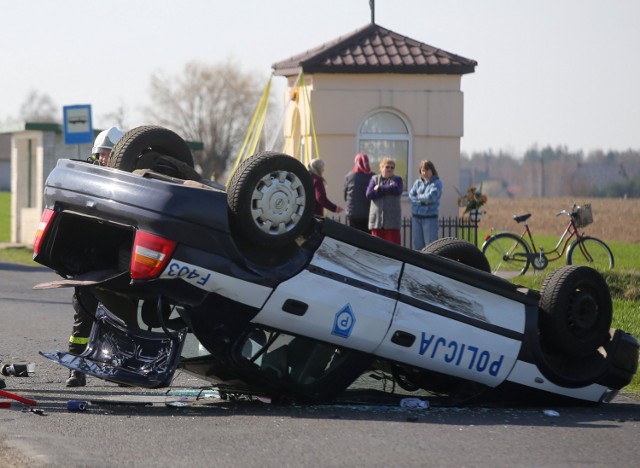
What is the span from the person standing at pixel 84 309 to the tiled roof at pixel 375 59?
14026 mm

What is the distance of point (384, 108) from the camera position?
2386 cm

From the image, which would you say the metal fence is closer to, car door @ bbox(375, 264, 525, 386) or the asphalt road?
the asphalt road

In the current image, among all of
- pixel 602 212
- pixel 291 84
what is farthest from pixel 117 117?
pixel 291 84

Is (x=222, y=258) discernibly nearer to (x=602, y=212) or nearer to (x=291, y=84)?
(x=291, y=84)

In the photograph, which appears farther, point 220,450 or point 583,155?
point 583,155

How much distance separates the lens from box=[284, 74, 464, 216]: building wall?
925 inches

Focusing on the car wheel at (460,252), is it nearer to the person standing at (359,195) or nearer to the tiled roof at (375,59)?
the person standing at (359,195)

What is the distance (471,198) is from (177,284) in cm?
1482

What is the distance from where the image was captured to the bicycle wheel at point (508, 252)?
70.2ft

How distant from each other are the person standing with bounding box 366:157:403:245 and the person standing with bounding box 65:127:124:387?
7.66 metres

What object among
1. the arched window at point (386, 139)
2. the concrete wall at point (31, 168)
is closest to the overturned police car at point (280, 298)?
the arched window at point (386, 139)

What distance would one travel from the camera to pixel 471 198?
22.1 m

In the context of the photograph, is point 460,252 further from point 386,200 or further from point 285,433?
point 386,200

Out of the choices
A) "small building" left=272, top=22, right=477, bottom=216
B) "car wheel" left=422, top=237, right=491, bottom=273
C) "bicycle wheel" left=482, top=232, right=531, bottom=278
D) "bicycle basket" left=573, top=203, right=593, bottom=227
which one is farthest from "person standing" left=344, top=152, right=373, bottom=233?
"car wheel" left=422, top=237, right=491, bottom=273
